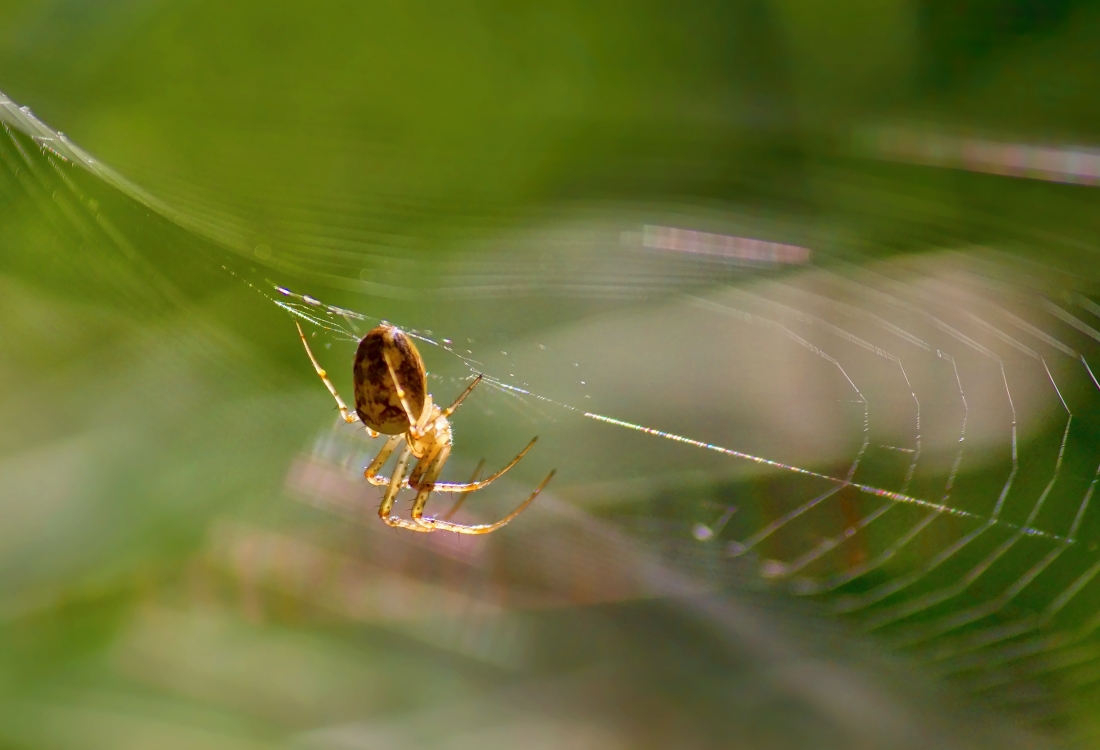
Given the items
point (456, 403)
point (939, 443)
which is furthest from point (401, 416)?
point (939, 443)

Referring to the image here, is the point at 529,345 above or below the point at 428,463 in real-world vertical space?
above

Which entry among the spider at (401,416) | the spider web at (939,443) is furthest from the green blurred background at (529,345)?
the spider at (401,416)

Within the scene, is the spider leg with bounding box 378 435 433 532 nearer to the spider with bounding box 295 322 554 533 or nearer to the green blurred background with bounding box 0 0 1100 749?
the spider with bounding box 295 322 554 533

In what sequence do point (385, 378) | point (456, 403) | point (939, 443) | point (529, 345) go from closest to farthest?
point (385, 378) → point (456, 403) → point (939, 443) → point (529, 345)

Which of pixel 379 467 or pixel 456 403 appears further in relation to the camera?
pixel 379 467

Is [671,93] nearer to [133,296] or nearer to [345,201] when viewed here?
[345,201]

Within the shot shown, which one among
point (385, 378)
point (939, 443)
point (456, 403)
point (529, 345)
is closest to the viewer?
point (385, 378)

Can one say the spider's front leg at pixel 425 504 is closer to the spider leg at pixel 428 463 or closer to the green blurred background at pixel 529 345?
the spider leg at pixel 428 463

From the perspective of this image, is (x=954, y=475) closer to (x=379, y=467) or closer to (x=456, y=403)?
(x=456, y=403)
